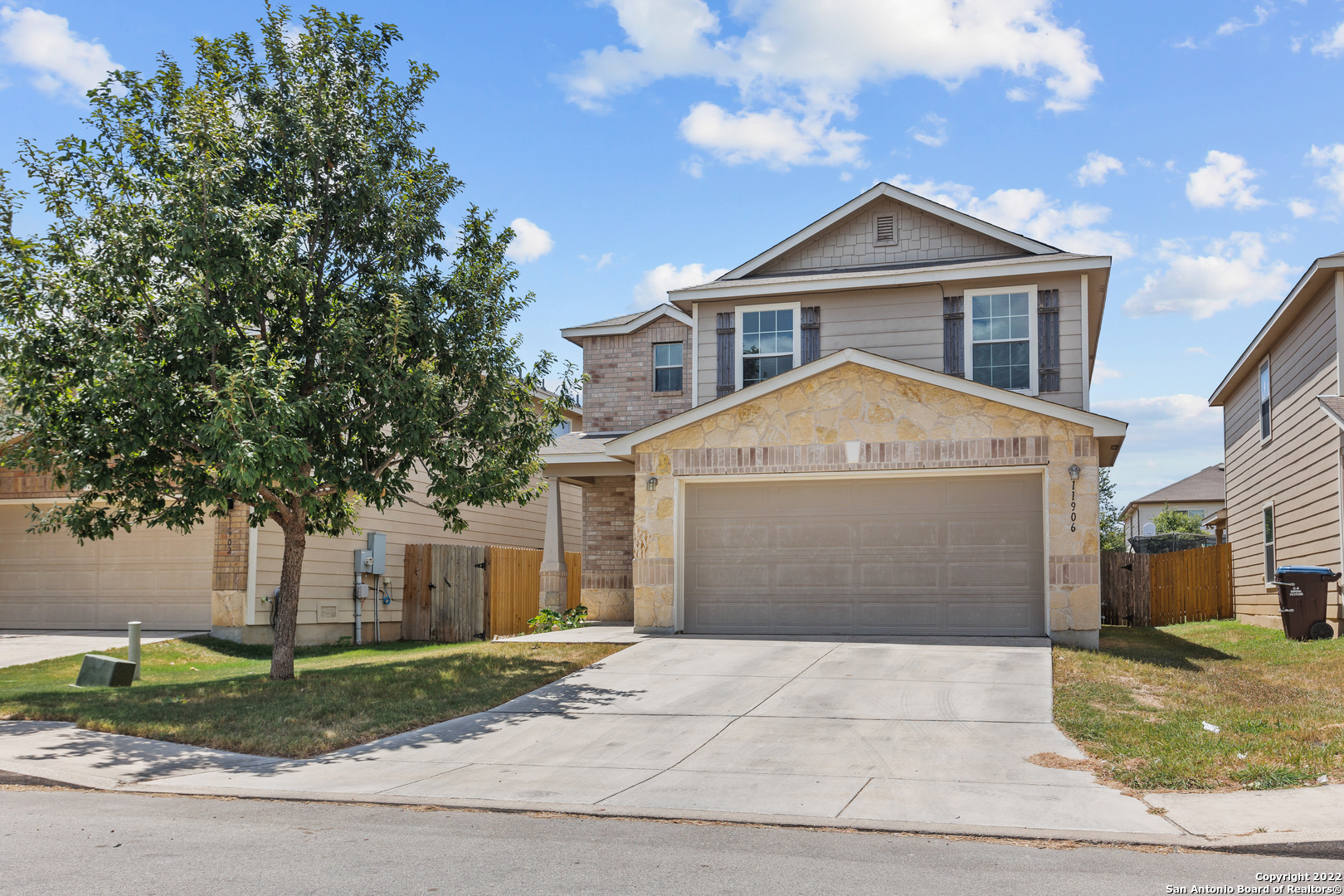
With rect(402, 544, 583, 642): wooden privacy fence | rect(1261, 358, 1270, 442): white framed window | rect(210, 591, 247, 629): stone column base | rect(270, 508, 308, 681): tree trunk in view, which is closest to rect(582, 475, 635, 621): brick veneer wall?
rect(402, 544, 583, 642): wooden privacy fence

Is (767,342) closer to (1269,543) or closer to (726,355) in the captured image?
(726,355)

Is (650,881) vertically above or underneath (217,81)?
underneath

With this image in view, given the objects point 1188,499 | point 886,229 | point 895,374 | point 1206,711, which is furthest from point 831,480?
point 1188,499

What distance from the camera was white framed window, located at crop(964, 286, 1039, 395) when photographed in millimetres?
16766

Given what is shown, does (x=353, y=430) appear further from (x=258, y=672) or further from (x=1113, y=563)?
(x=1113, y=563)

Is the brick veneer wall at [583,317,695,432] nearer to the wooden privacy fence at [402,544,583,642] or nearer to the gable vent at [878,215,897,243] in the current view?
the wooden privacy fence at [402,544,583,642]

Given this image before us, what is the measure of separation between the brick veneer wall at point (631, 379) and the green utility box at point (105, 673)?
1110 centimetres

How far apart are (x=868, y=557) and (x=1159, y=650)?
4.37 metres

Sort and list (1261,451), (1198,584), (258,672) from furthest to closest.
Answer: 1. (1198,584)
2. (1261,451)
3. (258,672)

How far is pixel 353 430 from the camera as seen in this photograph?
12.2m

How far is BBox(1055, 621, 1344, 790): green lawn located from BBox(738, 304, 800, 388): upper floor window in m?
7.01

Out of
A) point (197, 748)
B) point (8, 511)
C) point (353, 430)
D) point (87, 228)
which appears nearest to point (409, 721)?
point (197, 748)

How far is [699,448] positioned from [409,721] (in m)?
6.98

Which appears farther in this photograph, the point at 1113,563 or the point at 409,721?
the point at 1113,563
